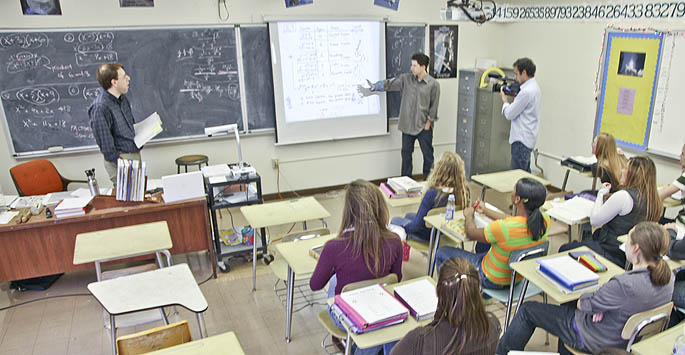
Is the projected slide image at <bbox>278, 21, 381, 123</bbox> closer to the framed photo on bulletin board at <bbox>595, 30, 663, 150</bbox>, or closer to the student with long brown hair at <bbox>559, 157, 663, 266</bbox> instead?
the framed photo on bulletin board at <bbox>595, 30, 663, 150</bbox>

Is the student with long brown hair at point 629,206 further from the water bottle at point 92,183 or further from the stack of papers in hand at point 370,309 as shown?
the water bottle at point 92,183

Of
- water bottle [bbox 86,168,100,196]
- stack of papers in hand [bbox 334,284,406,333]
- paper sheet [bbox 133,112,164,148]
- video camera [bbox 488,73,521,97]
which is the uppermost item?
video camera [bbox 488,73,521,97]

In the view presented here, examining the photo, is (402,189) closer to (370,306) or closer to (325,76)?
(370,306)

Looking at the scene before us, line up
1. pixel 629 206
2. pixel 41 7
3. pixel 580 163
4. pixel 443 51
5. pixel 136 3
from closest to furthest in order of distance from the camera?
pixel 629 206
pixel 580 163
pixel 41 7
pixel 136 3
pixel 443 51

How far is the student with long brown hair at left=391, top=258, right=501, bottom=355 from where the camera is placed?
1.76 meters

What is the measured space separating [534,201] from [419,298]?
97 cm

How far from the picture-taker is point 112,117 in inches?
162

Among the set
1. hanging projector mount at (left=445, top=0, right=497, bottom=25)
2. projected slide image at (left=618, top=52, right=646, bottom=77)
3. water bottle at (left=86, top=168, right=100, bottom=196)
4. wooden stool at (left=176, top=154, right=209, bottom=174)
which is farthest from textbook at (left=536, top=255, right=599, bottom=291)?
wooden stool at (left=176, top=154, right=209, bottom=174)

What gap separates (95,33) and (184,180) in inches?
82.9

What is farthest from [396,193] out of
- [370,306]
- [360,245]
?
[370,306]

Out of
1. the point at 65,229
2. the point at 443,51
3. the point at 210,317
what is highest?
the point at 443,51

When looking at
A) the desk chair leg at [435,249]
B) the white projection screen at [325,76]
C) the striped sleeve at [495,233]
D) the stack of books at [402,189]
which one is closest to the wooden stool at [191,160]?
the white projection screen at [325,76]

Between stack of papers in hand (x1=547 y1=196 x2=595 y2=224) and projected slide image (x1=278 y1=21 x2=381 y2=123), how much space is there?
3.06 metres

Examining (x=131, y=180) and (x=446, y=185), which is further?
(x=131, y=180)
